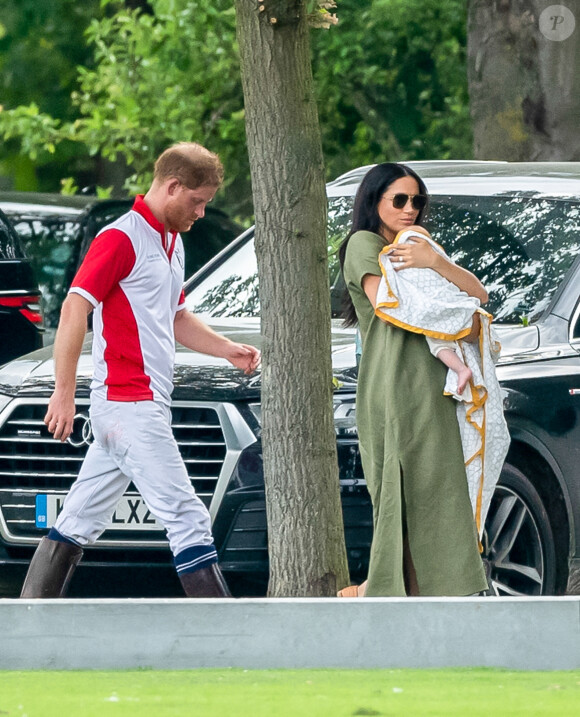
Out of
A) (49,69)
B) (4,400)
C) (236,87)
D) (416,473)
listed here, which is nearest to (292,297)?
(416,473)

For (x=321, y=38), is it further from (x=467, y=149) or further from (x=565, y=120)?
(x=565, y=120)

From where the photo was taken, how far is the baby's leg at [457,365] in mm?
5875

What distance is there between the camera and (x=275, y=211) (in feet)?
20.3

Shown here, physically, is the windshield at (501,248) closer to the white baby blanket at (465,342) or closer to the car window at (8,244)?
the white baby blanket at (465,342)

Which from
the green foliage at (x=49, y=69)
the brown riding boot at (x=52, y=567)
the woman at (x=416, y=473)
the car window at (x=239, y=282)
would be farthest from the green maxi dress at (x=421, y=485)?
the green foliage at (x=49, y=69)

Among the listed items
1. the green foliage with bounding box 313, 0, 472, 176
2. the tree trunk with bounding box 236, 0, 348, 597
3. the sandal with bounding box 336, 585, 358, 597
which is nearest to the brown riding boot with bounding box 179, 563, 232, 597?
the tree trunk with bounding box 236, 0, 348, 597

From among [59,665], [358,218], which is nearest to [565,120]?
[358,218]

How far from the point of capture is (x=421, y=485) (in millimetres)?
5953

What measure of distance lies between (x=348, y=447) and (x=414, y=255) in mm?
894

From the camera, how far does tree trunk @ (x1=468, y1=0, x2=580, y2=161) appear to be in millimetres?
11500

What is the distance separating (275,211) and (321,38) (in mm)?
10075

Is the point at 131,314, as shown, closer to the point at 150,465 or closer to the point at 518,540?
the point at 150,465

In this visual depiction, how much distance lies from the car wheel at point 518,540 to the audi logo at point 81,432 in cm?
152

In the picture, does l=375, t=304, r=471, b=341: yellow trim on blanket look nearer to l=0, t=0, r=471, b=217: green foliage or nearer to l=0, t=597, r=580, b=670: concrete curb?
l=0, t=597, r=580, b=670: concrete curb
